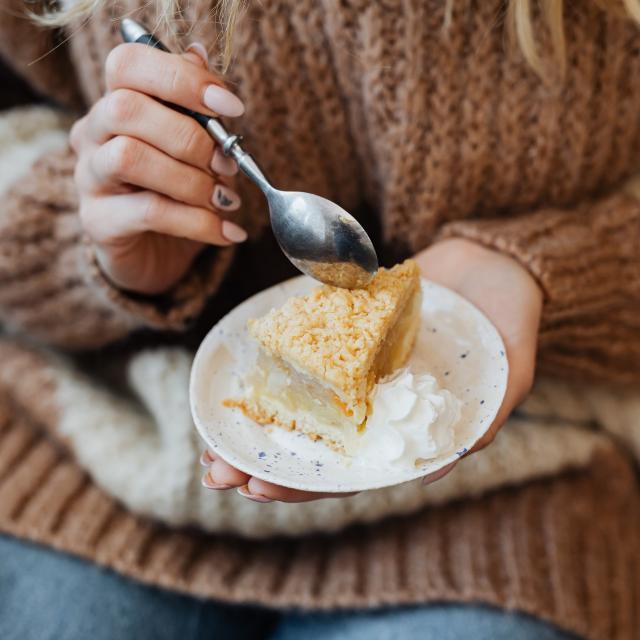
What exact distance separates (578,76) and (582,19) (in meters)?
0.05

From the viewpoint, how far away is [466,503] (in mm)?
801

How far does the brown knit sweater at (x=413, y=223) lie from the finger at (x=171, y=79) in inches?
5.0

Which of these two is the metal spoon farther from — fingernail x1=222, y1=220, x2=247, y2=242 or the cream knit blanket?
the cream knit blanket

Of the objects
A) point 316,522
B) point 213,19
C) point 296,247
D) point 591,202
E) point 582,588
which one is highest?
point 213,19

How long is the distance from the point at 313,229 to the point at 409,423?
0.56 ft

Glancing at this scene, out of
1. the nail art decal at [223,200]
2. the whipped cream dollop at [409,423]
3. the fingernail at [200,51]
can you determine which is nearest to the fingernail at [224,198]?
the nail art decal at [223,200]

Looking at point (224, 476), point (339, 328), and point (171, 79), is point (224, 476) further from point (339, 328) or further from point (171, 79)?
point (171, 79)

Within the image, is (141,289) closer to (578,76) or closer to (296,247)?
(296,247)

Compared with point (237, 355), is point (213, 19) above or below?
above

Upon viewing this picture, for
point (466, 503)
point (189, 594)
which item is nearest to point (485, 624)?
point (466, 503)

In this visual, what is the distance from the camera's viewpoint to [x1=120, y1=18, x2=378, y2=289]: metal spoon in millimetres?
567

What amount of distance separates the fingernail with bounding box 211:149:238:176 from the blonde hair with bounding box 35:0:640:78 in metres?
0.08

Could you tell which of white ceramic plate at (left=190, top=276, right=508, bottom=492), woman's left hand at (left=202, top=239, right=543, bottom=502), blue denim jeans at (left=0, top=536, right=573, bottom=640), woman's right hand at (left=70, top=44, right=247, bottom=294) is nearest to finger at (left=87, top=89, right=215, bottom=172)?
woman's right hand at (left=70, top=44, right=247, bottom=294)

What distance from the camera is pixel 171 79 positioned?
566 millimetres
